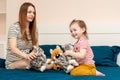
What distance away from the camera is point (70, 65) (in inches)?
80.4

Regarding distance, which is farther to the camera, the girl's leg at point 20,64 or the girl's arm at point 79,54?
the girl's leg at point 20,64

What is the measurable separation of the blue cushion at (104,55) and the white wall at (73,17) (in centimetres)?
17

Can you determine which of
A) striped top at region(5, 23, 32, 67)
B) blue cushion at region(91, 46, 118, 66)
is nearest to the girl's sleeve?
striped top at region(5, 23, 32, 67)

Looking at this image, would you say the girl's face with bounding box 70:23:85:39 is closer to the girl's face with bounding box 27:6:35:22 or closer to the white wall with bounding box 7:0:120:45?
the girl's face with bounding box 27:6:35:22

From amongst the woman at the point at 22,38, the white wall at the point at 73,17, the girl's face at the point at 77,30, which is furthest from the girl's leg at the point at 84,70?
the white wall at the point at 73,17

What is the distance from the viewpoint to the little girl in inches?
76.9

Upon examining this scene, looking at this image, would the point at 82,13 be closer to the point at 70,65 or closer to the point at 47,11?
the point at 47,11

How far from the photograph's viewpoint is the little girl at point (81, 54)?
1.95 meters

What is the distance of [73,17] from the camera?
2.97 metres

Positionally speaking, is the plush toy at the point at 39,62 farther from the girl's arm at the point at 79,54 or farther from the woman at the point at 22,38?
the girl's arm at the point at 79,54

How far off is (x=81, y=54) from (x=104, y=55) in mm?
706

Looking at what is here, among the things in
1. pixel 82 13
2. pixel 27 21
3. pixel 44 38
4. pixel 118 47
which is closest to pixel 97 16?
pixel 82 13

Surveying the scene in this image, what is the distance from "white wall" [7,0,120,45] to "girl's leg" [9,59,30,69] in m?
0.80

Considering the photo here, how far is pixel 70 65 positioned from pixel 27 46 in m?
0.52
